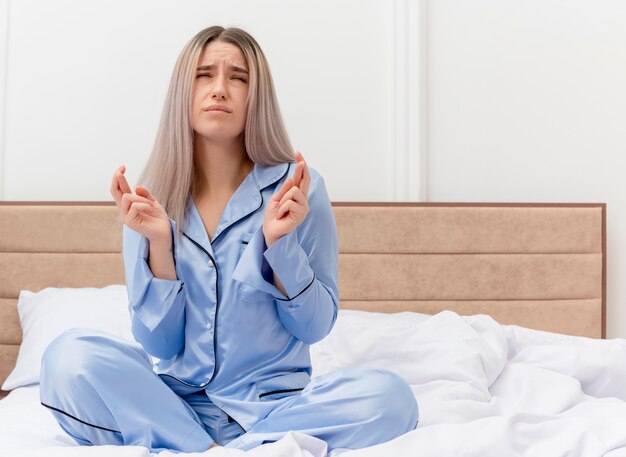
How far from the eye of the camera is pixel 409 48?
284cm

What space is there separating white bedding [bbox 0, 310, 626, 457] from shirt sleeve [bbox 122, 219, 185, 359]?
0.85 feet

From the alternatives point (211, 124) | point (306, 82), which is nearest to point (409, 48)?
point (306, 82)

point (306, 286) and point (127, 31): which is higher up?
point (127, 31)

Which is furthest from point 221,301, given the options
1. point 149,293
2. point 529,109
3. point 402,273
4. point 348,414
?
point 529,109

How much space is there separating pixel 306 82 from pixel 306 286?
4.82 feet

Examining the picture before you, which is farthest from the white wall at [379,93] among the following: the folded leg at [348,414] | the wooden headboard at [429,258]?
the folded leg at [348,414]

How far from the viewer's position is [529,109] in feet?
9.50

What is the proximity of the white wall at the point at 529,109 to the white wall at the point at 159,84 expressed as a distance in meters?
0.15

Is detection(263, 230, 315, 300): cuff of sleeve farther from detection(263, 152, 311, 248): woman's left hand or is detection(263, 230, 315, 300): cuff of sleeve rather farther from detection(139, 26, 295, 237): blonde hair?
detection(139, 26, 295, 237): blonde hair

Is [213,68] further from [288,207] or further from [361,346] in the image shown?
[361,346]

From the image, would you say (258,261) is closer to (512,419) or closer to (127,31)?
(512,419)

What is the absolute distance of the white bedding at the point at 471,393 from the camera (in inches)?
52.1

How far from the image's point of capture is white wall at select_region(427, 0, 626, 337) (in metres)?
2.88

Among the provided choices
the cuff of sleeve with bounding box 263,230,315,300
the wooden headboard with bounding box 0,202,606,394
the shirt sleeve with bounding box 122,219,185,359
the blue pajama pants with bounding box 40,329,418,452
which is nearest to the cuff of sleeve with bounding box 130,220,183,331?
the shirt sleeve with bounding box 122,219,185,359
